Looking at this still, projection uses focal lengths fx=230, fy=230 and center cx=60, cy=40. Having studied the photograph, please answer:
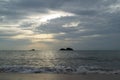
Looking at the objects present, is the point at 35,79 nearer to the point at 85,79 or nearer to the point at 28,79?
the point at 28,79

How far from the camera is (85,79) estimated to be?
1662 centimetres

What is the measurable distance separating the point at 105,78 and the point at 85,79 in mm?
1642

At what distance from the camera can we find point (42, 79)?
16484mm

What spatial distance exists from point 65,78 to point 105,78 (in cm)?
299

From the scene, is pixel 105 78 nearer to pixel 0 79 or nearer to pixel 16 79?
pixel 16 79

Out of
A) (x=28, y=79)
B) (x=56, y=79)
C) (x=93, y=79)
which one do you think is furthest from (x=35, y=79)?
(x=93, y=79)

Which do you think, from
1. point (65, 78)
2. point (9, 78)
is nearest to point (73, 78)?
point (65, 78)

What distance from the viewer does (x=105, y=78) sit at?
17156 mm

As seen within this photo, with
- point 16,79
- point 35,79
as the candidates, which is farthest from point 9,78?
point 35,79

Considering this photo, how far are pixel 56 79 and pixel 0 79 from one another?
3970 millimetres

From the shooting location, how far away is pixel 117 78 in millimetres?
17094

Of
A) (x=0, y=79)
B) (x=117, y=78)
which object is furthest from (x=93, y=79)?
(x=0, y=79)

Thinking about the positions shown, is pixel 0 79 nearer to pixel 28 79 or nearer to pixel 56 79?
pixel 28 79

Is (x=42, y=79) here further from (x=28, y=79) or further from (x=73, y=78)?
(x=73, y=78)
